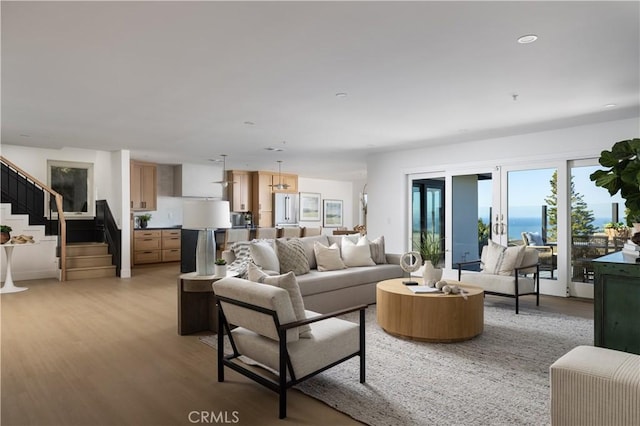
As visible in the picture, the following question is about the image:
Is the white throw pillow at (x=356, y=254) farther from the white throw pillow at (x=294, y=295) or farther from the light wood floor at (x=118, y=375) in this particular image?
the white throw pillow at (x=294, y=295)

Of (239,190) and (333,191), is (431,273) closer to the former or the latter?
(239,190)

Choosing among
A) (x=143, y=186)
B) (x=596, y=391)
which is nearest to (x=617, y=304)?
(x=596, y=391)

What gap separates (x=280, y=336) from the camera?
91.8 inches

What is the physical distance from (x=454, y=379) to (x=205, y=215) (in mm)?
2712

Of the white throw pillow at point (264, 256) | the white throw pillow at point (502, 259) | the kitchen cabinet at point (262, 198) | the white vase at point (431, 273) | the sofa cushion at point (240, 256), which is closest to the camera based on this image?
the white vase at point (431, 273)

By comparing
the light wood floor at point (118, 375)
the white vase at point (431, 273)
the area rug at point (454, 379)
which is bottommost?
the area rug at point (454, 379)

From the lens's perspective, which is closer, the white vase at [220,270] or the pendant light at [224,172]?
the white vase at [220,270]

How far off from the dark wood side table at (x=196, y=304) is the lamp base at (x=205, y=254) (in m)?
0.08

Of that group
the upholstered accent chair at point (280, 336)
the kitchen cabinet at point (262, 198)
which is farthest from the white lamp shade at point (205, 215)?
the kitchen cabinet at point (262, 198)

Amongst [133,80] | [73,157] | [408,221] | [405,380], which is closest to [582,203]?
[408,221]

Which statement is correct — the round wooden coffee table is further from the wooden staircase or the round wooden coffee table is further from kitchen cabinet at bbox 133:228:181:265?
kitchen cabinet at bbox 133:228:181:265

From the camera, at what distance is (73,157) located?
8.20 metres

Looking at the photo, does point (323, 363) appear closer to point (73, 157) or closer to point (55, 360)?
point (55, 360)

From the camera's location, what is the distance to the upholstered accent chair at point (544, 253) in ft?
19.6
